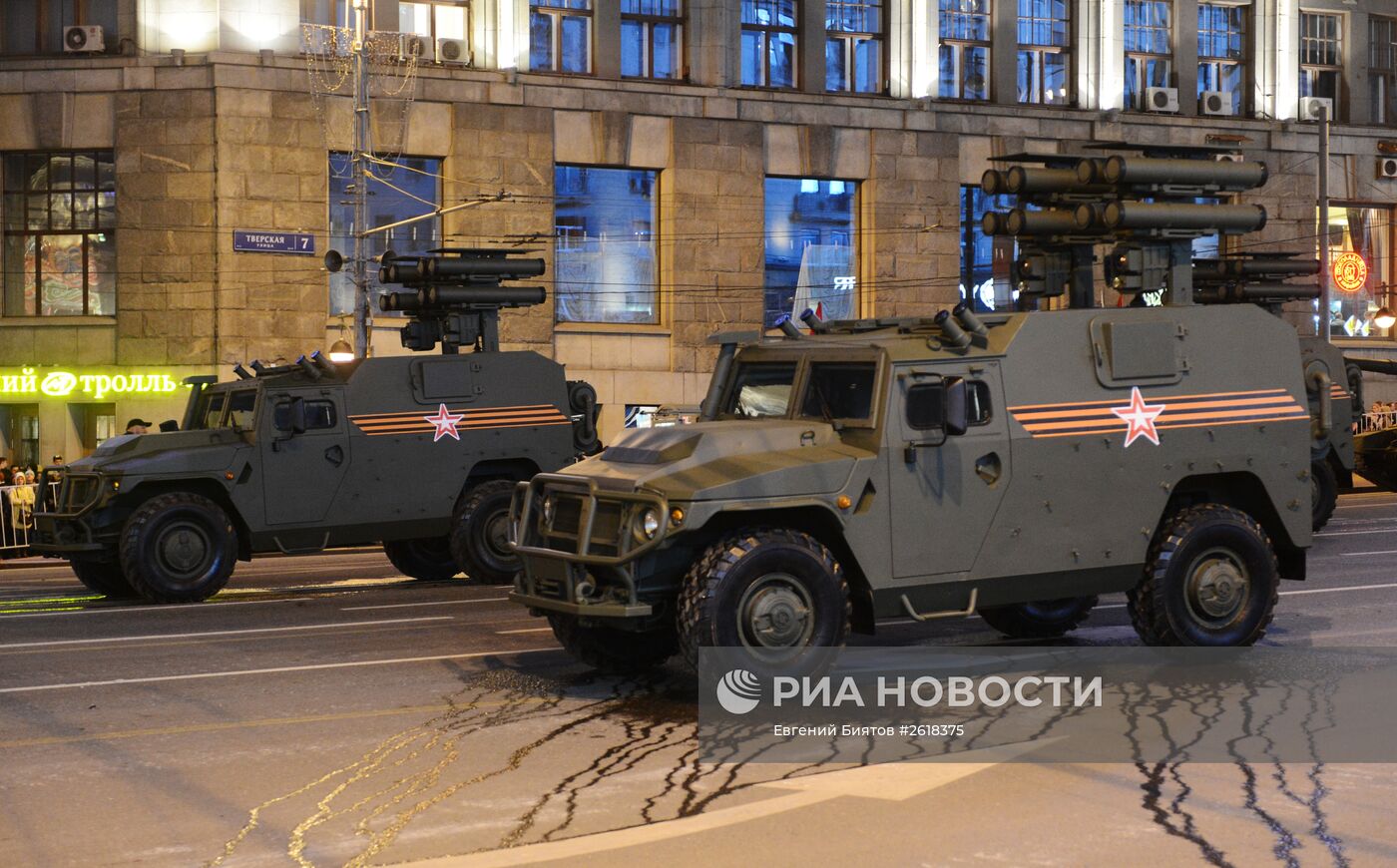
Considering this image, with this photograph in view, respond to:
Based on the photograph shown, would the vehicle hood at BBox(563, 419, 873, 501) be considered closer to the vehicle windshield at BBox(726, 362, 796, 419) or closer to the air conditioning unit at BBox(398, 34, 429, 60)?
the vehicle windshield at BBox(726, 362, 796, 419)

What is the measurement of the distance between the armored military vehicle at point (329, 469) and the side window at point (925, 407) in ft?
28.4

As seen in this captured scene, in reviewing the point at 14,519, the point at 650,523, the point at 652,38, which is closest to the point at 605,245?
the point at 652,38

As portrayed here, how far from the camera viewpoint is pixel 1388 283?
4666cm

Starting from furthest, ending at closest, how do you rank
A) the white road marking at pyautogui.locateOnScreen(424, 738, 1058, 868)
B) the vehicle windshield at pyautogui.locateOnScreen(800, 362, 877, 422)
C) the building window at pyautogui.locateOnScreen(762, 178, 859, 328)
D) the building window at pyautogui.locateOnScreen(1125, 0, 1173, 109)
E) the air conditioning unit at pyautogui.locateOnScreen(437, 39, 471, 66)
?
the building window at pyautogui.locateOnScreen(1125, 0, 1173, 109)
the building window at pyautogui.locateOnScreen(762, 178, 859, 328)
the air conditioning unit at pyautogui.locateOnScreen(437, 39, 471, 66)
the vehicle windshield at pyautogui.locateOnScreen(800, 362, 877, 422)
the white road marking at pyautogui.locateOnScreen(424, 738, 1058, 868)

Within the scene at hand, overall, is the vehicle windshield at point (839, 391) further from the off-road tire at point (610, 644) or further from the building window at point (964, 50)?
the building window at point (964, 50)

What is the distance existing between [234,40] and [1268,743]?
2958 centimetres

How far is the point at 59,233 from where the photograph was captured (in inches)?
1411

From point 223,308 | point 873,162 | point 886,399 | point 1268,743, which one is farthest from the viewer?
point 873,162

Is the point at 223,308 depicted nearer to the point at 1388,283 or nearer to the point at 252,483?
the point at 252,483

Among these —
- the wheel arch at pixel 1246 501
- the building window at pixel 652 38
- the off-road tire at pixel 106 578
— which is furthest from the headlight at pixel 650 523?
the building window at pixel 652 38

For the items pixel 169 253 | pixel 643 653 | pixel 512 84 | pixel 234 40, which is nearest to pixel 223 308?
pixel 169 253

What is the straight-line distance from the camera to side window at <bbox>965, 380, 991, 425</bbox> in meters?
11.7

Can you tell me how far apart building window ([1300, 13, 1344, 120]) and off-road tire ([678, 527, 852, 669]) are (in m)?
38.5

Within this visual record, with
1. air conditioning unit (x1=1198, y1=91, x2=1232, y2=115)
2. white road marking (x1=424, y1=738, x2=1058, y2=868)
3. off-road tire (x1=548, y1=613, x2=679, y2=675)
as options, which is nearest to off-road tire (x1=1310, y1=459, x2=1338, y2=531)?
off-road tire (x1=548, y1=613, x2=679, y2=675)
